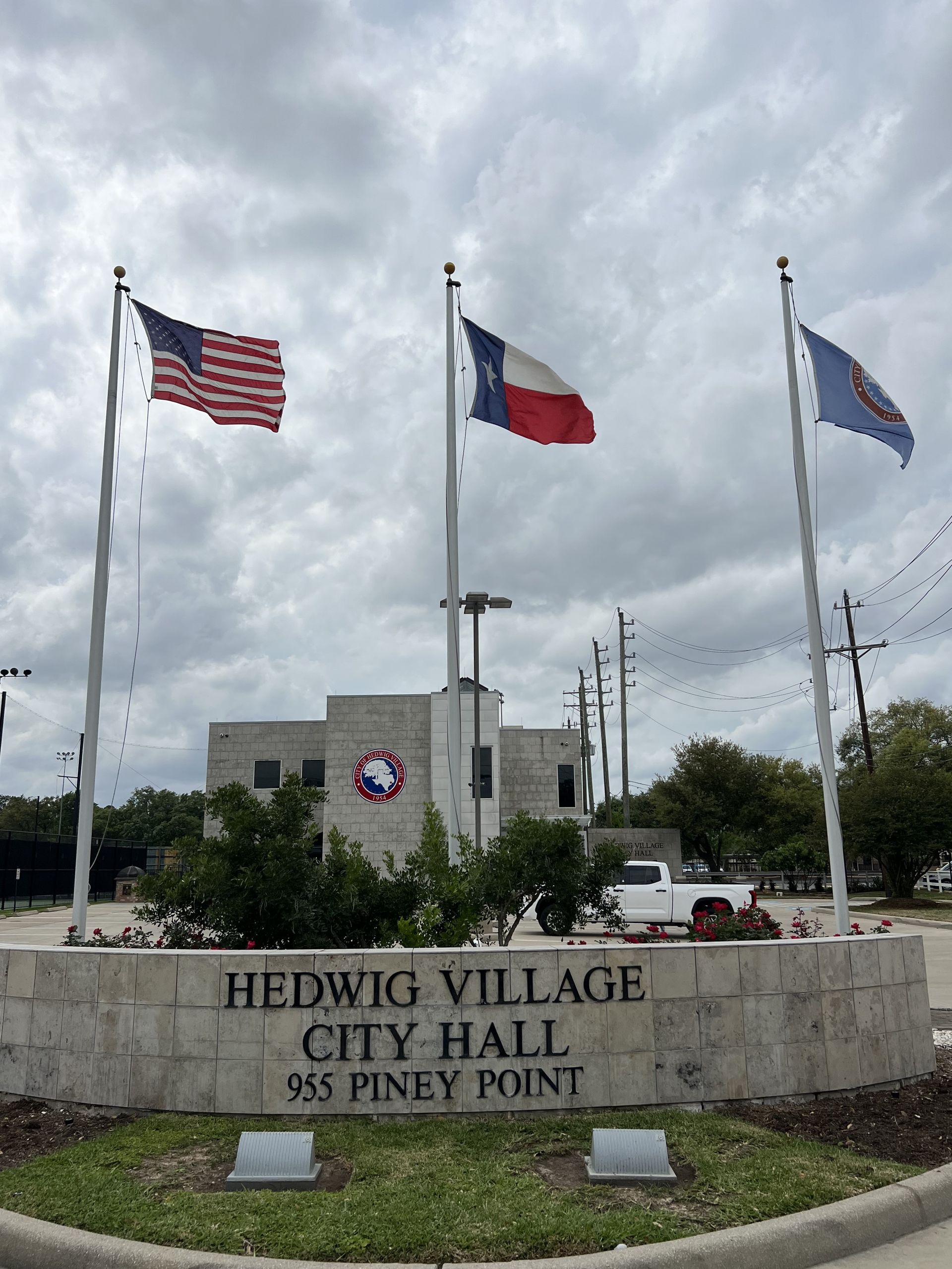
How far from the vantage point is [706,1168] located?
5.53 m

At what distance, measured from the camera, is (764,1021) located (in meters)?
7.13

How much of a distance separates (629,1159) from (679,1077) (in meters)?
1.65

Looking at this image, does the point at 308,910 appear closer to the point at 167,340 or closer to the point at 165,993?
the point at 165,993

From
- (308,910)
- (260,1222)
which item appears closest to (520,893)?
(308,910)

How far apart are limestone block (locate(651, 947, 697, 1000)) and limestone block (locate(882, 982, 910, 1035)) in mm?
1689

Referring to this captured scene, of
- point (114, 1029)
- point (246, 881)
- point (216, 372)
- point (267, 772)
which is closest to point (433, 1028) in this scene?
point (114, 1029)

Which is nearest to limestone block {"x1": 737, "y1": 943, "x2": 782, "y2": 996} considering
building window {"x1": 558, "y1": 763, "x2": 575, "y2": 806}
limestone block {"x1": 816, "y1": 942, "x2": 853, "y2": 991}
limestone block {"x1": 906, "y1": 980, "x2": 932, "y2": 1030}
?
limestone block {"x1": 816, "y1": 942, "x2": 853, "y2": 991}

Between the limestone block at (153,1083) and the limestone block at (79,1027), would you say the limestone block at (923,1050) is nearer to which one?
the limestone block at (153,1083)

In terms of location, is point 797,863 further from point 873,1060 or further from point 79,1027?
point 79,1027

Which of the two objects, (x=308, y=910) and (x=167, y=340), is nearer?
(x=308, y=910)

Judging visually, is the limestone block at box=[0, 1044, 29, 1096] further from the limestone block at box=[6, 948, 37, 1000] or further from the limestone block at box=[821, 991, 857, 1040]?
the limestone block at box=[821, 991, 857, 1040]

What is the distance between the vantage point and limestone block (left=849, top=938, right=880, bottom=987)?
7508 millimetres

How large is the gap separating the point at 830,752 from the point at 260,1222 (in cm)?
890

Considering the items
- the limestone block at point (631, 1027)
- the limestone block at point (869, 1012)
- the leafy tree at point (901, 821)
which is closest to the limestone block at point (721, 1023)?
the limestone block at point (631, 1027)
